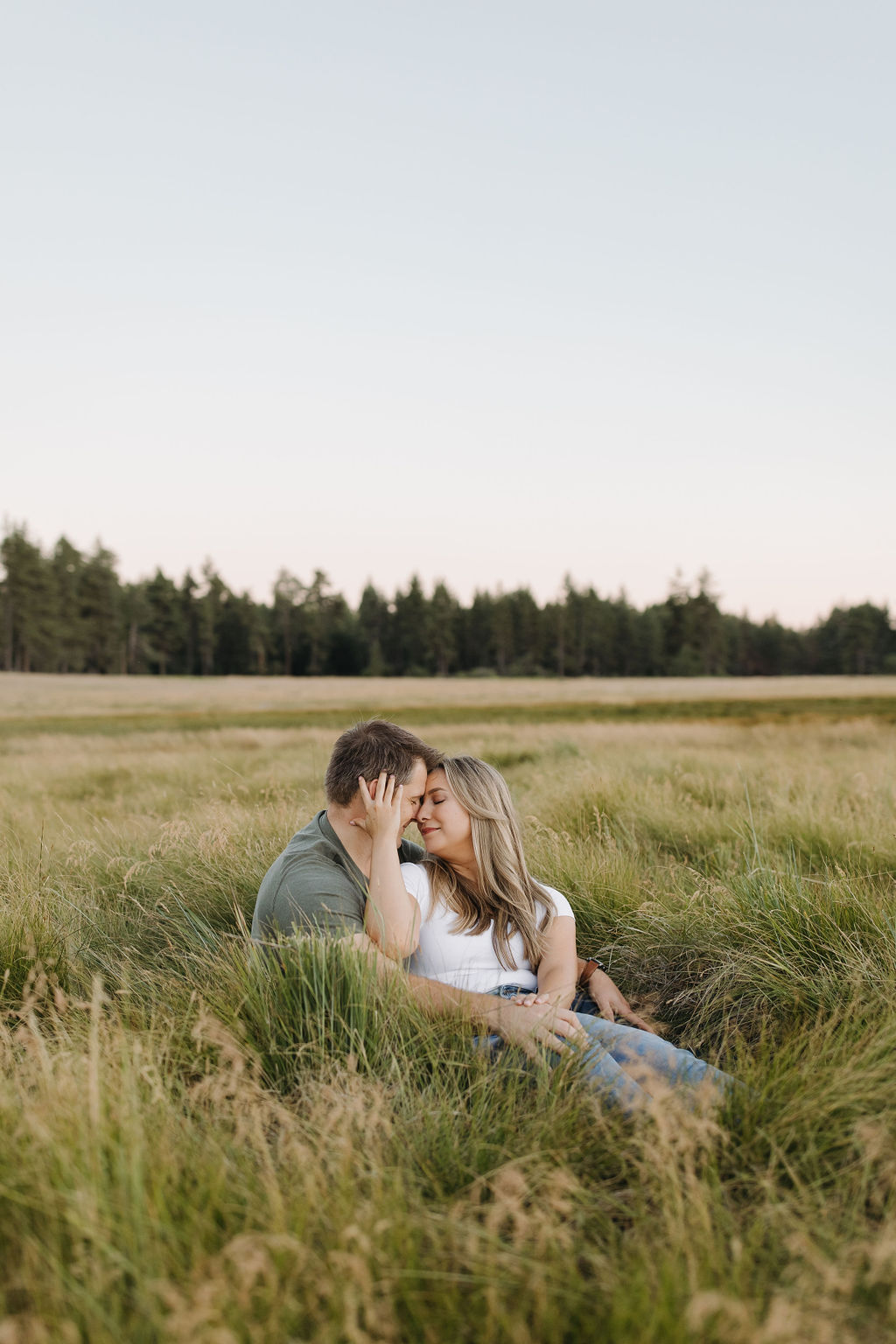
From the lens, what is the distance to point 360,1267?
1511mm

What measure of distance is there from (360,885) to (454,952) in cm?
54

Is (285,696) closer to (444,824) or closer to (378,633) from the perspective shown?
(444,824)

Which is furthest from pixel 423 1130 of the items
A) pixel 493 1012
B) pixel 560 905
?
pixel 560 905

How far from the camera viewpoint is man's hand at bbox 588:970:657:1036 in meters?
3.75

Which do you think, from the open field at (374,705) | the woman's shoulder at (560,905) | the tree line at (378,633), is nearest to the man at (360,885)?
the woman's shoulder at (560,905)

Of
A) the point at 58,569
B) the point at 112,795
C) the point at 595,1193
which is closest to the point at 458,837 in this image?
the point at 595,1193

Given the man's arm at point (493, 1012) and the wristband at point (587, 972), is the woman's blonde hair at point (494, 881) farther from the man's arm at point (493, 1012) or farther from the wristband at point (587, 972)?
the man's arm at point (493, 1012)

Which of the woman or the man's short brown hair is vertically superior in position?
the man's short brown hair

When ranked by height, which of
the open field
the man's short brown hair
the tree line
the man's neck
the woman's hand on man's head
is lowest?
the open field

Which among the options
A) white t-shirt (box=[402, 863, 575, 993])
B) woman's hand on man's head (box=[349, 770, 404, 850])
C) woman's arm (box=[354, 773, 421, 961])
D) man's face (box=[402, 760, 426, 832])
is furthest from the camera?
man's face (box=[402, 760, 426, 832])

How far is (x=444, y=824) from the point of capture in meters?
3.94

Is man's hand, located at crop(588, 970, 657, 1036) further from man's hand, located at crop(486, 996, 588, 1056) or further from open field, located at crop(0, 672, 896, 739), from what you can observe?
open field, located at crop(0, 672, 896, 739)

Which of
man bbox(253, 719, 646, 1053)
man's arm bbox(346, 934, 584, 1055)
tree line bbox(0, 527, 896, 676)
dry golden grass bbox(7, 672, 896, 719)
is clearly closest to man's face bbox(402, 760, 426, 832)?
man bbox(253, 719, 646, 1053)

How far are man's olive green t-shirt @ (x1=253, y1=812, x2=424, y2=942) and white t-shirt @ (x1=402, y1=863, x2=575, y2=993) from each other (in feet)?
1.02
